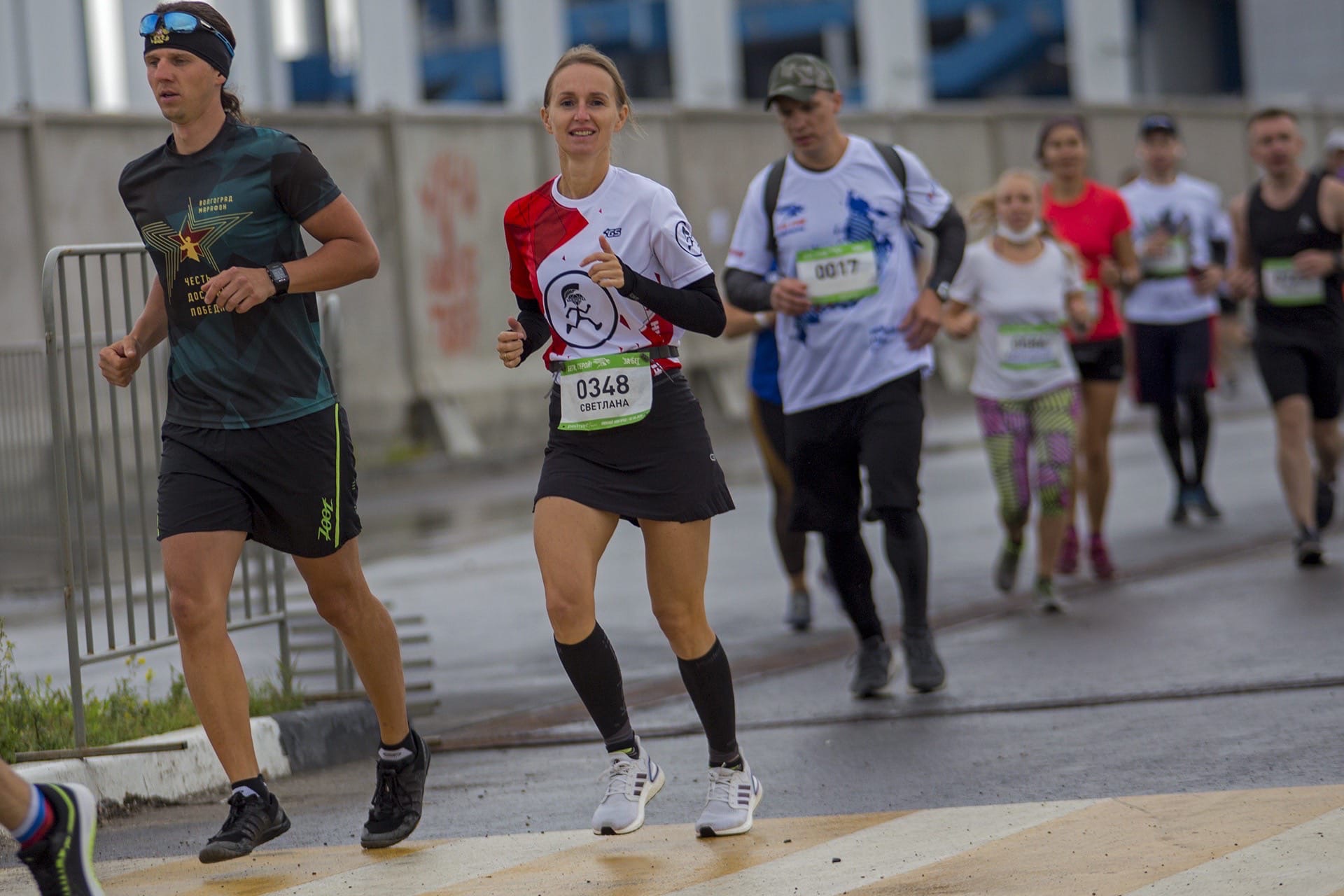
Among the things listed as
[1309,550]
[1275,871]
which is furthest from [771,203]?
[1275,871]

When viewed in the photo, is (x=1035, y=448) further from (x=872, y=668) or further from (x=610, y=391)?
(x=610, y=391)

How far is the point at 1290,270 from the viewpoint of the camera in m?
9.35

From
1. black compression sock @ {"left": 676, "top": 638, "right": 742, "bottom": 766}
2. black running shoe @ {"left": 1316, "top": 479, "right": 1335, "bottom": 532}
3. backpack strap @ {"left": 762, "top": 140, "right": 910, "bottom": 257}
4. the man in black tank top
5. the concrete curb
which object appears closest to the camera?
black compression sock @ {"left": 676, "top": 638, "right": 742, "bottom": 766}

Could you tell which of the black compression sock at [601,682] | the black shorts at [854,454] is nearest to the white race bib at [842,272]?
the black shorts at [854,454]

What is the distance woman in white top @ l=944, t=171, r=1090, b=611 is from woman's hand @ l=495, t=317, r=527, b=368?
12.4 feet

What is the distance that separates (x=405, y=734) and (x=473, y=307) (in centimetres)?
1343

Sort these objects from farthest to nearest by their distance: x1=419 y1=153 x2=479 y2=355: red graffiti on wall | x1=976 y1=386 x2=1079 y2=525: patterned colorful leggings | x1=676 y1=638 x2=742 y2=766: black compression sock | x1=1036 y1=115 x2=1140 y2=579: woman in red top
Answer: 1. x1=419 y1=153 x2=479 y2=355: red graffiti on wall
2. x1=1036 y1=115 x2=1140 y2=579: woman in red top
3. x1=976 y1=386 x2=1079 y2=525: patterned colorful leggings
4. x1=676 y1=638 x2=742 y2=766: black compression sock

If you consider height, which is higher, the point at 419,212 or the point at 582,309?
the point at 419,212

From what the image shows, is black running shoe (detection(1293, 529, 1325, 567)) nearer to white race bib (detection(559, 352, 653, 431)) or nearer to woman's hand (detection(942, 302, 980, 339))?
woman's hand (detection(942, 302, 980, 339))

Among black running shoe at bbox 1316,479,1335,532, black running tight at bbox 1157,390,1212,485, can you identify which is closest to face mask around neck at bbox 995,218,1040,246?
black running shoe at bbox 1316,479,1335,532

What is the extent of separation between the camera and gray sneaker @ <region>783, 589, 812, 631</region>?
8828 millimetres

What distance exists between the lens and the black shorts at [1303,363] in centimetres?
927

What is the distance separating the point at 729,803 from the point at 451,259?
13.7 metres

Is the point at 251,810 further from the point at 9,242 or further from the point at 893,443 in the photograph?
the point at 9,242
